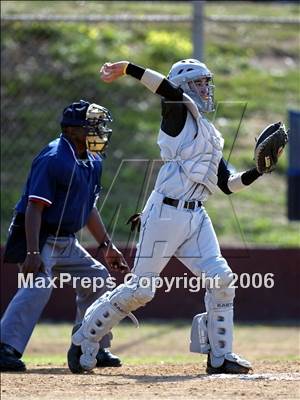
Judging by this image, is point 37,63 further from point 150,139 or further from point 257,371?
point 257,371

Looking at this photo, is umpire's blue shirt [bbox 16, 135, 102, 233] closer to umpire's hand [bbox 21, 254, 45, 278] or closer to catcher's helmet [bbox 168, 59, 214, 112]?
umpire's hand [bbox 21, 254, 45, 278]

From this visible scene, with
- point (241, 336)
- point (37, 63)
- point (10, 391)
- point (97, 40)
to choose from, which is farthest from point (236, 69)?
point (10, 391)

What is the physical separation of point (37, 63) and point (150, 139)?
1780 millimetres

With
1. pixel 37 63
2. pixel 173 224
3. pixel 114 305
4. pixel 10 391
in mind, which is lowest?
pixel 10 391

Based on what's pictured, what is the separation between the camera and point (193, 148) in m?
7.10

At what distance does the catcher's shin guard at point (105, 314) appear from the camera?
7.19m

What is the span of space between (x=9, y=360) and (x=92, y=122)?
1753 millimetres

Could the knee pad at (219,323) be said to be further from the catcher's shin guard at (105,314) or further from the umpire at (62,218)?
the umpire at (62,218)

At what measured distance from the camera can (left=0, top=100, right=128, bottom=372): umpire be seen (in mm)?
7691

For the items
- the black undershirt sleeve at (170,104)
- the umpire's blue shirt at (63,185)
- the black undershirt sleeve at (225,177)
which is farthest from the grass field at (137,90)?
the black undershirt sleeve at (170,104)

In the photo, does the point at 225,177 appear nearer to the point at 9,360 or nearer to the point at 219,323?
the point at 219,323

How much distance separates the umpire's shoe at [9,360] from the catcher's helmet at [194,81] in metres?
2.20

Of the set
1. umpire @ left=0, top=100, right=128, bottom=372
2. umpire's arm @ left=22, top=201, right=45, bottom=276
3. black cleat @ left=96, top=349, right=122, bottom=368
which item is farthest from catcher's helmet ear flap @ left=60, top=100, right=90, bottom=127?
black cleat @ left=96, top=349, right=122, bottom=368

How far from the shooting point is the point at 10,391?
6594mm
